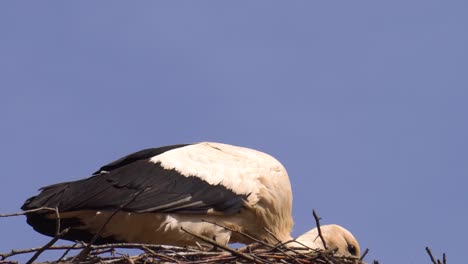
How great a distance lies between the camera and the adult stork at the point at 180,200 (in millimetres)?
7711

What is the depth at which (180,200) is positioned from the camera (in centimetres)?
786

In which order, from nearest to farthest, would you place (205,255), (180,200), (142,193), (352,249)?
(205,255)
(142,193)
(180,200)
(352,249)

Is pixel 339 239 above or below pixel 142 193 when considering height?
below

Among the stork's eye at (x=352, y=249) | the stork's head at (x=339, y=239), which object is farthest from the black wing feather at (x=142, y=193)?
the stork's eye at (x=352, y=249)

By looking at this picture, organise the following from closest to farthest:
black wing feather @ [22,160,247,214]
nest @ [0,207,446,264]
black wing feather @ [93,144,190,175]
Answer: nest @ [0,207,446,264] → black wing feather @ [22,160,247,214] → black wing feather @ [93,144,190,175]

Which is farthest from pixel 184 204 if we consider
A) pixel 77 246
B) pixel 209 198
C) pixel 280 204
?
pixel 77 246

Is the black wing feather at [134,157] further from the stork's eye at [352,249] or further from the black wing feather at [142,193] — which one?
the stork's eye at [352,249]

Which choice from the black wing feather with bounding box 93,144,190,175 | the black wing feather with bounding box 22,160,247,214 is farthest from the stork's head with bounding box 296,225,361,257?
the black wing feather with bounding box 93,144,190,175

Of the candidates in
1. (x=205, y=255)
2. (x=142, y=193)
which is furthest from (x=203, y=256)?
(x=142, y=193)

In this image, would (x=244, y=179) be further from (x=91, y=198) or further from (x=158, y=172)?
(x=91, y=198)

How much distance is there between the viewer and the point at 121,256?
20.2 feet

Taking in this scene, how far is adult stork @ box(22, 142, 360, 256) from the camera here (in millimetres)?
7711

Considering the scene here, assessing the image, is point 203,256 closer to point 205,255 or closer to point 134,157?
point 205,255

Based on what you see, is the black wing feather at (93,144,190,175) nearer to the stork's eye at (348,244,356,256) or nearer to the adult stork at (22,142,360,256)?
the adult stork at (22,142,360,256)
